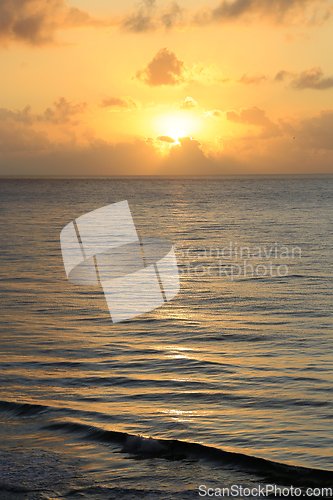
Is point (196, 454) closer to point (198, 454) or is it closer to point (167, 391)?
point (198, 454)

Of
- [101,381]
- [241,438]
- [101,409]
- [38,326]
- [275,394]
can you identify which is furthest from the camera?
[38,326]

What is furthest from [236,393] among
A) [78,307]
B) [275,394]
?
[78,307]

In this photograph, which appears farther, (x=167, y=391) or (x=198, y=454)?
(x=167, y=391)

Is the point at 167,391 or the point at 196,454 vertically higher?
the point at 167,391

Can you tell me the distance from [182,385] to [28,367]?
10.0ft

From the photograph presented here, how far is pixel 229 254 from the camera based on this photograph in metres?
26.1

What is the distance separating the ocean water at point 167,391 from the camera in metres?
6.39

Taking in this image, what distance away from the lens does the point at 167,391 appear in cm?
902

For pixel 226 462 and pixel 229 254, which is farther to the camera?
pixel 229 254

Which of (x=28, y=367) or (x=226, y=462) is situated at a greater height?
(x=28, y=367)

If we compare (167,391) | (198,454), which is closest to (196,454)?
(198,454)

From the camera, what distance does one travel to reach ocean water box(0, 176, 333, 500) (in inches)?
251

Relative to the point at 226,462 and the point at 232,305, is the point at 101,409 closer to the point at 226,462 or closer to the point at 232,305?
the point at 226,462

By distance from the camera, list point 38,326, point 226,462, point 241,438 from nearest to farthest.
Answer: point 226,462
point 241,438
point 38,326
